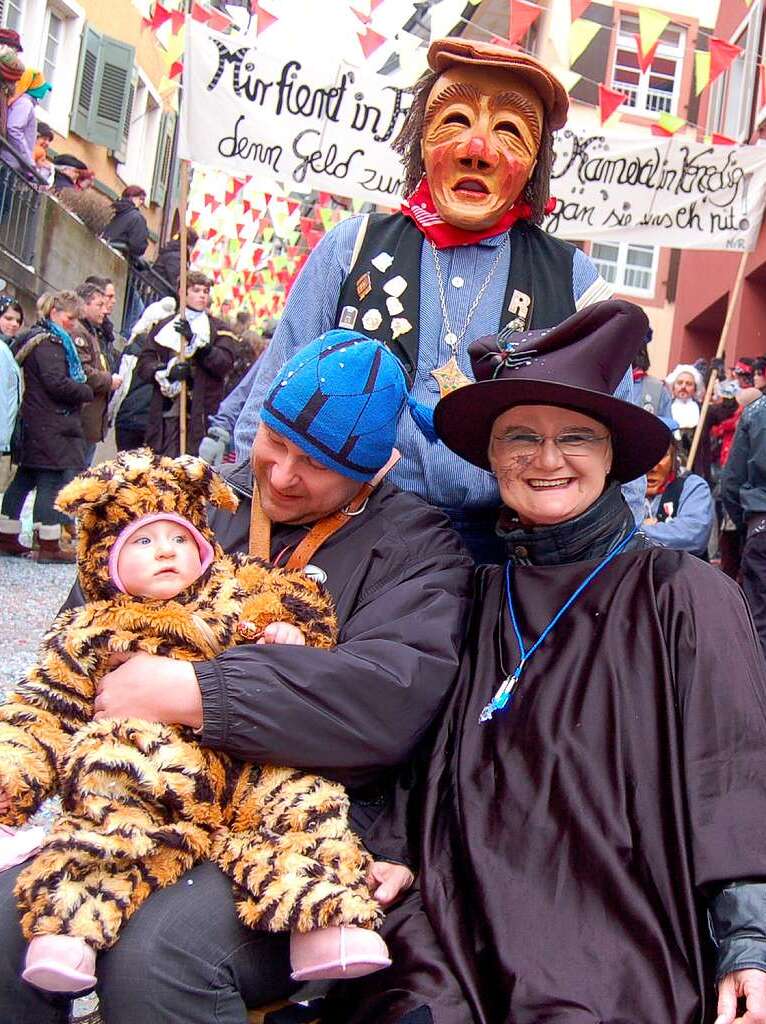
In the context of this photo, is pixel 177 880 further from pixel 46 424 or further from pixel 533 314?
pixel 46 424

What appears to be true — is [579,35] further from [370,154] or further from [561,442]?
[561,442]

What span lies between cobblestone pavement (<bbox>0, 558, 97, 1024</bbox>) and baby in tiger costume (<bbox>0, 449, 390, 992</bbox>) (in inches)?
70.2

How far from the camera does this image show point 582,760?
2.05m

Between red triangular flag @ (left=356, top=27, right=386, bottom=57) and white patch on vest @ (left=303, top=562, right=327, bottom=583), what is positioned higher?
red triangular flag @ (left=356, top=27, right=386, bottom=57)

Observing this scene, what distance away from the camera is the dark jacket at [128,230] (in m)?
15.7

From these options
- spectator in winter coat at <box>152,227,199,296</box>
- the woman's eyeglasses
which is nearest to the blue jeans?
the woman's eyeglasses

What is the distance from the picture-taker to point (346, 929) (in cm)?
186

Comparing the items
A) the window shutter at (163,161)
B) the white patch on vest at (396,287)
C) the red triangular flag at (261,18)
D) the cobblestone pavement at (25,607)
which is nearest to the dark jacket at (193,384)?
the cobblestone pavement at (25,607)

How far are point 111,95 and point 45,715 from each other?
18.3 meters

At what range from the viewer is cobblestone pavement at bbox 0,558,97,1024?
5.05m

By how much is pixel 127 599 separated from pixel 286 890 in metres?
0.63

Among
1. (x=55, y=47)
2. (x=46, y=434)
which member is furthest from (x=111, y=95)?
(x=46, y=434)

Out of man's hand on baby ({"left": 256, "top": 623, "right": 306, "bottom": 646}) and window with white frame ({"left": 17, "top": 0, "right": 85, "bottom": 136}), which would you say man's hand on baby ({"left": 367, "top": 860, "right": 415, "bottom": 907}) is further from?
window with white frame ({"left": 17, "top": 0, "right": 85, "bottom": 136})

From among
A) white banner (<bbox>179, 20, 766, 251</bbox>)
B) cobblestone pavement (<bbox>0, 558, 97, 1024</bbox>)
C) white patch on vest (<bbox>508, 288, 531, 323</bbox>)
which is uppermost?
white banner (<bbox>179, 20, 766, 251</bbox>)
